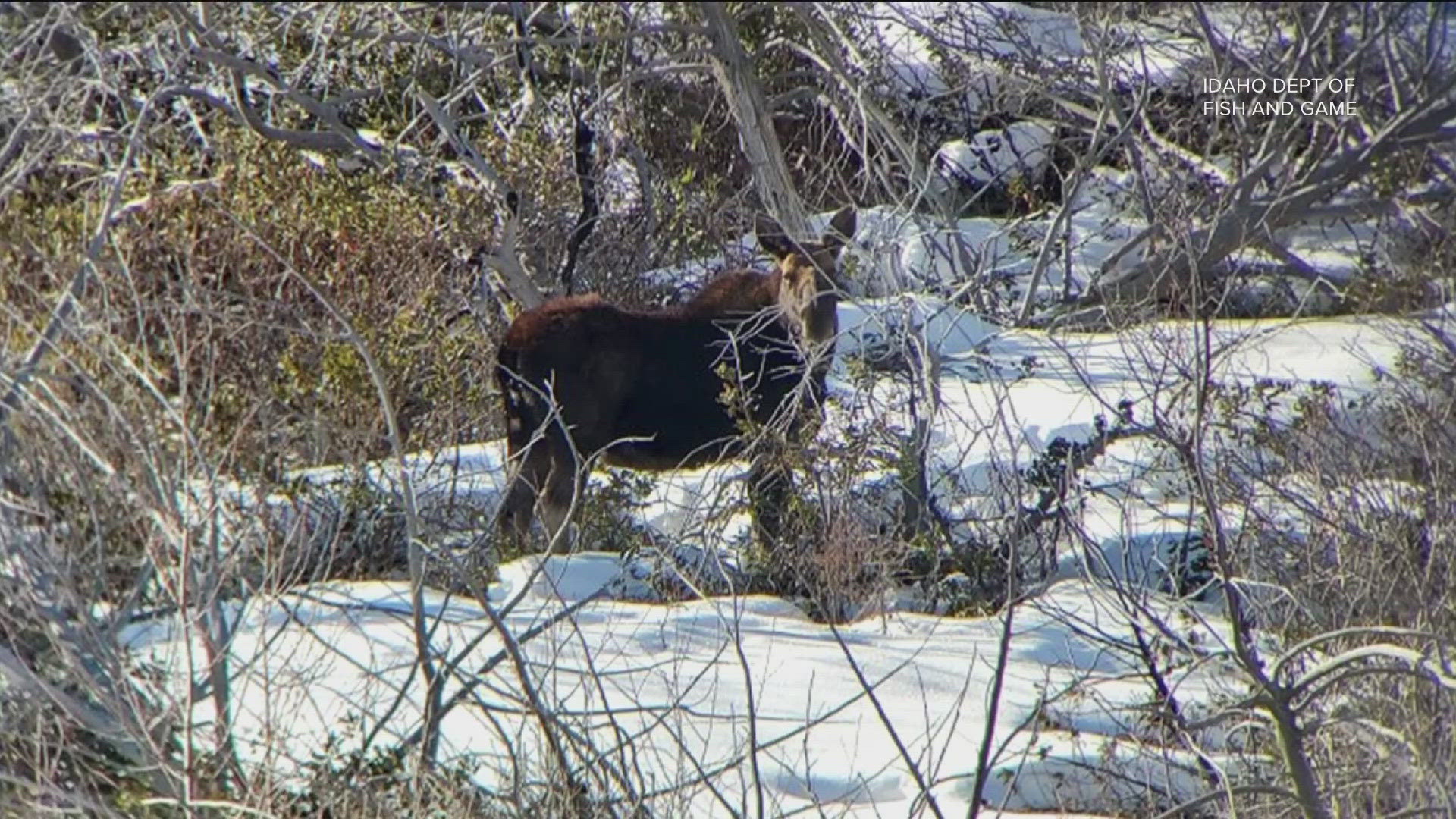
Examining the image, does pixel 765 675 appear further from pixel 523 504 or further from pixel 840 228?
pixel 840 228

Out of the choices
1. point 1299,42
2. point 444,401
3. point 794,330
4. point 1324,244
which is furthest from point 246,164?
point 1324,244

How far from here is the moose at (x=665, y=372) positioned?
28.9 ft

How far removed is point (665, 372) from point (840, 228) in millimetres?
1116

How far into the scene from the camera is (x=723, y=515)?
819 cm

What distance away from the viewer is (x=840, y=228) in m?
9.13

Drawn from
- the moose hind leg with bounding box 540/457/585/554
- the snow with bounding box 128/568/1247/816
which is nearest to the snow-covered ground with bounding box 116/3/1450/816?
the snow with bounding box 128/568/1247/816

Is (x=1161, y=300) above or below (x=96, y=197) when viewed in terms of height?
below

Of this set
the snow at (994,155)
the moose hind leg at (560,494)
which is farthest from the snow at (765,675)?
the snow at (994,155)

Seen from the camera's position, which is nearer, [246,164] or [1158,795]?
[1158,795]

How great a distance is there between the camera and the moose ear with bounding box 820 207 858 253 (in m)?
9.07

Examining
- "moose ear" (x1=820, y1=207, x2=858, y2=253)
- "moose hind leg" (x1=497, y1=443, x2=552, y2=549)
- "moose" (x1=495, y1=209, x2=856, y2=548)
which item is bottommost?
"moose hind leg" (x1=497, y1=443, x2=552, y2=549)

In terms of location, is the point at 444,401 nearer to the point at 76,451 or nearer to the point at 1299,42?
the point at 76,451

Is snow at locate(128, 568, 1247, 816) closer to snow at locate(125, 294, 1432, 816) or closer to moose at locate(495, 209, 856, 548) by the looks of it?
snow at locate(125, 294, 1432, 816)

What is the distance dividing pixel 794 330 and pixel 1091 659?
2.48 meters
